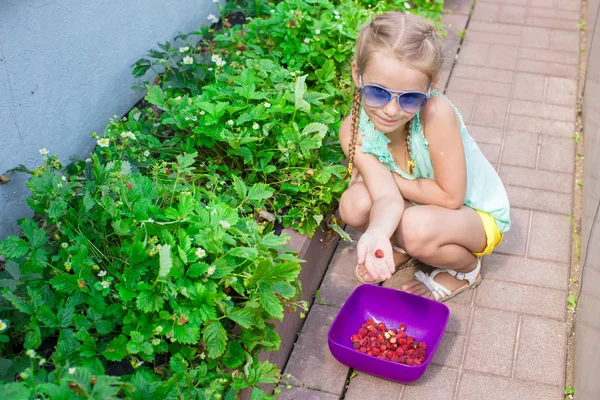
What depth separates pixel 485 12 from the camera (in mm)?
5328

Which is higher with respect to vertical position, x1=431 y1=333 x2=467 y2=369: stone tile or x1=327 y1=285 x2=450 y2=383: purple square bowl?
x1=327 y1=285 x2=450 y2=383: purple square bowl

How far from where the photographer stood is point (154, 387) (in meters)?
2.06

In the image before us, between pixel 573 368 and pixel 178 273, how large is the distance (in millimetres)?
1516

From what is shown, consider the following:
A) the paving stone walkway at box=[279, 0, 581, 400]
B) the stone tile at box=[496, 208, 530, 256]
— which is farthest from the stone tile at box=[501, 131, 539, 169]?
the stone tile at box=[496, 208, 530, 256]

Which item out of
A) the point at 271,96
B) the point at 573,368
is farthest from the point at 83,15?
the point at 573,368

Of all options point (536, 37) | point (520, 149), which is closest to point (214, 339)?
point (520, 149)

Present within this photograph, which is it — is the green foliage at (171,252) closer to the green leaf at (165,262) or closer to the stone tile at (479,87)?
the green leaf at (165,262)

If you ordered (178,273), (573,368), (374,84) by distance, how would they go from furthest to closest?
(573,368) < (374,84) < (178,273)

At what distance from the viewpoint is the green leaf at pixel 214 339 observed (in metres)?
2.25

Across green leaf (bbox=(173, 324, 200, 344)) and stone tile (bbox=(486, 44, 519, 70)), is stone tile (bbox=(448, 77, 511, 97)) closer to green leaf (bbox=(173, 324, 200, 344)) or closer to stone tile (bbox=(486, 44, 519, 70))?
stone tile (bbox=(486, 44, 519, 70))

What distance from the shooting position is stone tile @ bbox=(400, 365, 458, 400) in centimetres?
266

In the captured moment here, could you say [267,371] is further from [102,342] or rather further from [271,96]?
[271,96]

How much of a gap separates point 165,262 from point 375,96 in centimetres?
94

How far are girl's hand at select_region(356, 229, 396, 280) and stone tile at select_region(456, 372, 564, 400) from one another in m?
0.55
